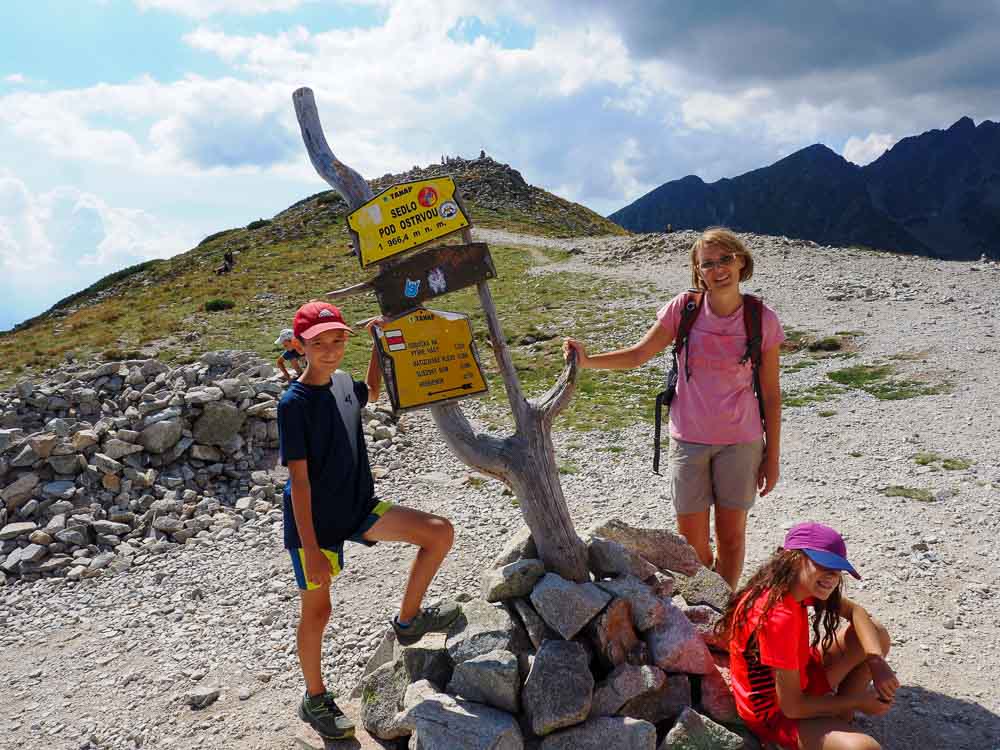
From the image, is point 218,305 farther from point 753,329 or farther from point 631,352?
point 753,329

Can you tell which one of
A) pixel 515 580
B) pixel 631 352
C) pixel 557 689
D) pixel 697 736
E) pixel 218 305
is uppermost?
pixel 218 305

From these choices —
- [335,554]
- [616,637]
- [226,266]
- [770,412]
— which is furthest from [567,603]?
[226,266]

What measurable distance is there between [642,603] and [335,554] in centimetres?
196

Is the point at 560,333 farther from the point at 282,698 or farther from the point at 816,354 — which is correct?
the point at 282,698

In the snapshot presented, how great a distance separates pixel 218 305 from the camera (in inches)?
1074

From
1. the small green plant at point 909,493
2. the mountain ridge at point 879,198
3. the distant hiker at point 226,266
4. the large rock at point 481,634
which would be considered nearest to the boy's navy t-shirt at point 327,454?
the large rock at point 481,634

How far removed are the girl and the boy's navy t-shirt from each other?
7.89 feet

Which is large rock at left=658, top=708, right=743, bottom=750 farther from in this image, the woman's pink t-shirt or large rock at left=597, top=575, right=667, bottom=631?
the woman's pink t-shirt

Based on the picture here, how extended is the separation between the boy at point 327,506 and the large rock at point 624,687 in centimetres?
111

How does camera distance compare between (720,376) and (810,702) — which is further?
(720,376)

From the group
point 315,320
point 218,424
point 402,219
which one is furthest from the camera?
point 218,424

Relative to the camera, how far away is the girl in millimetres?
3314

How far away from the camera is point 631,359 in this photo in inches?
180

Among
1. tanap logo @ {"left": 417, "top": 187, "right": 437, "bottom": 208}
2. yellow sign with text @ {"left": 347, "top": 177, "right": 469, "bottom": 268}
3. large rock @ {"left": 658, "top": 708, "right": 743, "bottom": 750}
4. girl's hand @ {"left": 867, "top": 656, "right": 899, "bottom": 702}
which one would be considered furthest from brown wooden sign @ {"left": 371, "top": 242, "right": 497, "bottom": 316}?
girl's hand @ {"left": 867, "top": 656, "right": 899, "bottom": 702}
